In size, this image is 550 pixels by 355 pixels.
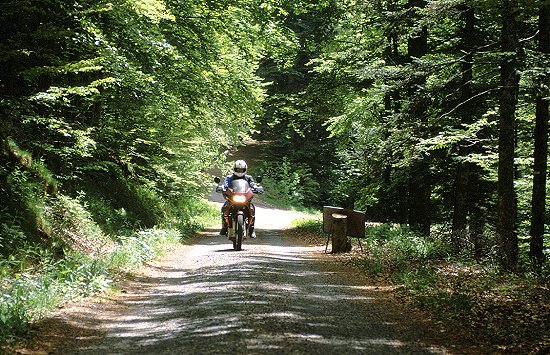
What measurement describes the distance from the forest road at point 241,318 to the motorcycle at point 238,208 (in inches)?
91.7

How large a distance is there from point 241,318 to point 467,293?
3.81 metres

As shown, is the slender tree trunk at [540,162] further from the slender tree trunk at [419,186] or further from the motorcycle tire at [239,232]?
the motorcycle tire at [239,232]

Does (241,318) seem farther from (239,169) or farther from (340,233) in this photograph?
(340,233)

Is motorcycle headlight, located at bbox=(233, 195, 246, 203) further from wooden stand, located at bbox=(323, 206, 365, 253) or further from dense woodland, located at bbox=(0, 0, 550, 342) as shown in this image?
dense woodland, located at bbox=(0, 0, 550, 342)

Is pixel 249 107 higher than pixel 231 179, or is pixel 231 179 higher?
pixel 249 107

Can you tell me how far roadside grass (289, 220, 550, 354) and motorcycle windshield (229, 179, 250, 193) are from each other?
3069 millimetres

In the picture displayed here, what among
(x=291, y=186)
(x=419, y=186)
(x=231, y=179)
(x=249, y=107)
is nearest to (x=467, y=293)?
(x=419, y=186)

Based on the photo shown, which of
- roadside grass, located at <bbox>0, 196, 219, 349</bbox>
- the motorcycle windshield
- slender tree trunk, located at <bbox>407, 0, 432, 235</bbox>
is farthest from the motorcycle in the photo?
slender tree trunk, located at <bbox>407, 0, 432, 235</bbox>

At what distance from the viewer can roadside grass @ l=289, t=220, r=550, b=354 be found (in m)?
5.98

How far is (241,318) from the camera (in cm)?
606

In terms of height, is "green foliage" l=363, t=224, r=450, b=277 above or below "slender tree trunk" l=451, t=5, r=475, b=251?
below

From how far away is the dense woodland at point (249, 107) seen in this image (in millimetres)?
9453

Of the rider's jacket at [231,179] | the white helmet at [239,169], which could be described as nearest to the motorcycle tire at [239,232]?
the rider's jacket at [231,179]

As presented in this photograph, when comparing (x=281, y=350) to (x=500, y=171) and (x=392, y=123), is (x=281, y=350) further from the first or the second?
(x=392, y=123)
